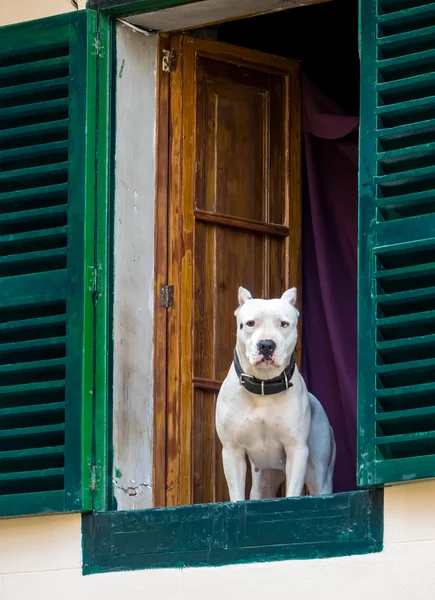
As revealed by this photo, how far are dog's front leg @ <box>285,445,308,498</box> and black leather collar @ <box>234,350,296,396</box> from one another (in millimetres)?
252

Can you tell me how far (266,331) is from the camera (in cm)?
725

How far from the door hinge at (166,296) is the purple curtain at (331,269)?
0.91 m

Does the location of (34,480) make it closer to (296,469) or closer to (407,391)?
(296,469)

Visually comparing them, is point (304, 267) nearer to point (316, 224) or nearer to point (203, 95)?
point (316, 224)

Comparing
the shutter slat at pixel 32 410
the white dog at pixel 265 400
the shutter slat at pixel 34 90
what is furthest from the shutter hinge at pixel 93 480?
the shutter slat at pixel 34 90

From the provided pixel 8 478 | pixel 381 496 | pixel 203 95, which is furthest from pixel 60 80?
pixel 381 496

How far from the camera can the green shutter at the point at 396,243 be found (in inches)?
255

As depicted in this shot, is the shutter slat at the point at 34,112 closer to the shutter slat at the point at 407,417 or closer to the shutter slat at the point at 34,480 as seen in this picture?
the shutter slat at the point at 34,480

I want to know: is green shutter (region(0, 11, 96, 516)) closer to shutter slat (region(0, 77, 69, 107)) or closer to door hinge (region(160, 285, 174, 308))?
shutter slat (region(0, 77, 69, 107))

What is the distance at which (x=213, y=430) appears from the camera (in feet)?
25.9

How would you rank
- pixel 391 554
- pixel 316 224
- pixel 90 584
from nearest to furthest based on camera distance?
pixel 391 554 < pixel 90 584 < pixel 316 224

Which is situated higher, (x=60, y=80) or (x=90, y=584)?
(x=60, y=80)

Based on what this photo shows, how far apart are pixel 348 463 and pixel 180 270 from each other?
4.30 ft

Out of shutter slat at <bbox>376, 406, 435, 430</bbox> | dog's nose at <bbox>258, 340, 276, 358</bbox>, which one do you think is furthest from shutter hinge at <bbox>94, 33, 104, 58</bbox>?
shutter slat at <bbox>376, 406, 435, 430</bbox>
